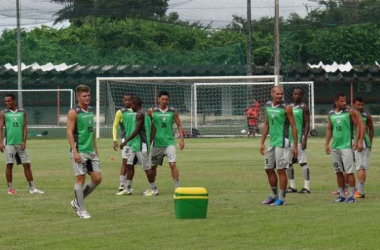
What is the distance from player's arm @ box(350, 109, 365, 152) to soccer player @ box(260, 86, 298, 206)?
125cm

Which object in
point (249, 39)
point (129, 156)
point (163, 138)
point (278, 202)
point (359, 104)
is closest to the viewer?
point (278, 202)

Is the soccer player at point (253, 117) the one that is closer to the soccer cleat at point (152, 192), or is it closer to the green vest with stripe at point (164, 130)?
the green vest with stripe at point (164, 130)

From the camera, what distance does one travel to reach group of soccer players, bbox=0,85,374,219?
664 inches

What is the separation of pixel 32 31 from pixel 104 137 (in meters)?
40.4

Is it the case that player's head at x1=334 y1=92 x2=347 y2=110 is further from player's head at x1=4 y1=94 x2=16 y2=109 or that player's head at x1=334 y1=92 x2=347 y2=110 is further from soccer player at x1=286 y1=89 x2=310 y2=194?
player's head at x1=4 y1=94 x2=16 y2=109

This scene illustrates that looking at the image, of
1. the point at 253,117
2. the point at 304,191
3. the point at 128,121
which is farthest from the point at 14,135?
the point at 253,117

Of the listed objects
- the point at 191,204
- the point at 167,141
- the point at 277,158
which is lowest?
the point at 191,204

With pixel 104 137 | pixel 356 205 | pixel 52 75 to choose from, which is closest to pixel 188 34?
pixel 52 75

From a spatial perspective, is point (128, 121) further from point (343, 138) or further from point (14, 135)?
point (343, 138)

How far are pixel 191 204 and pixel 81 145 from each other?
217cm

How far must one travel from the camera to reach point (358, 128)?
19.1m

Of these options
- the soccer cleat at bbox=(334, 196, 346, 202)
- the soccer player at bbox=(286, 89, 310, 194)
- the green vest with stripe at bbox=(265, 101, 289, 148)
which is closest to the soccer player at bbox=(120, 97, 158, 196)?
the soccer player at bbox=(286, 89, 310, 194)

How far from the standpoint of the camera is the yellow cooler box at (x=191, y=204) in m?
15.8

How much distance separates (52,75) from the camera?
6481 centimetres
